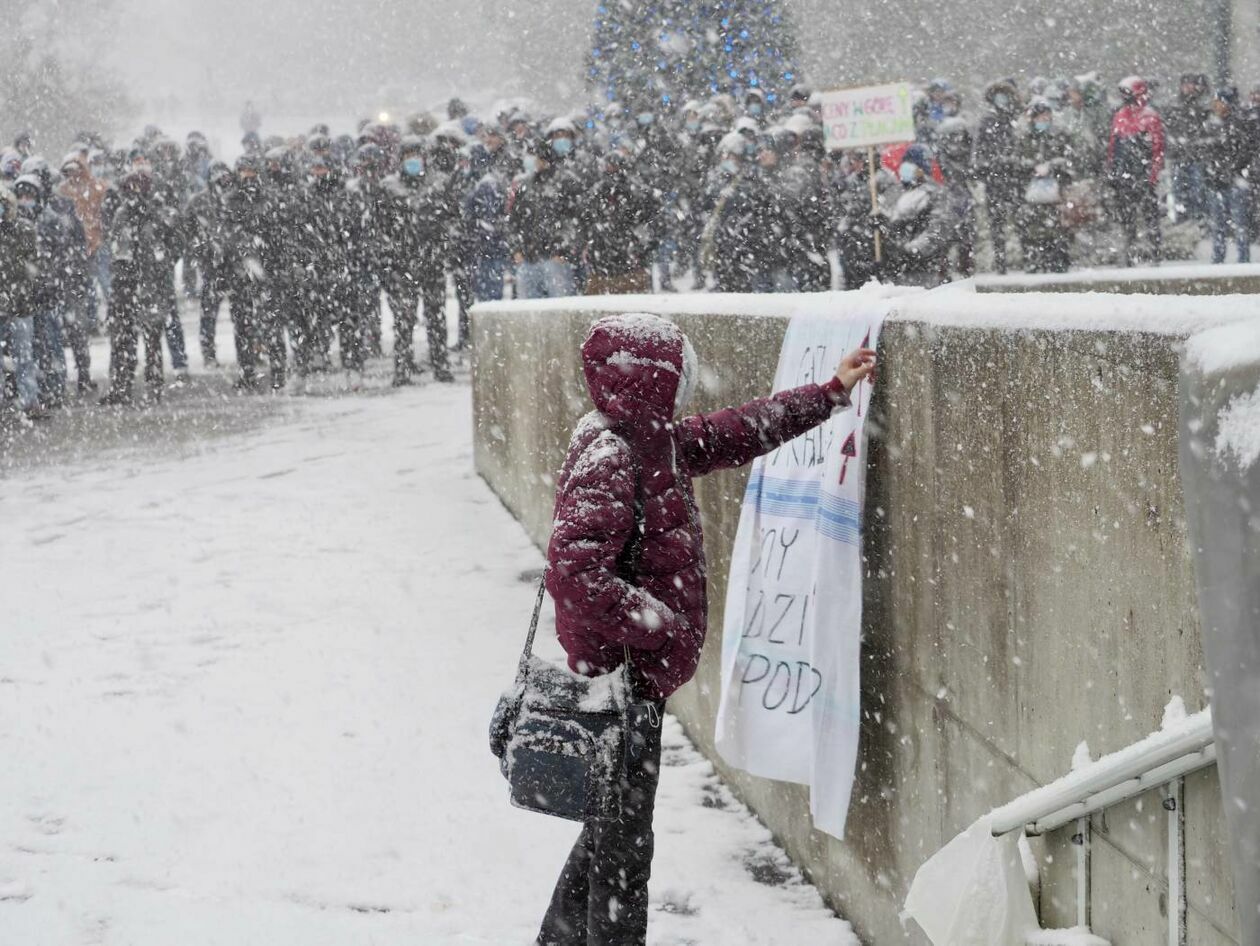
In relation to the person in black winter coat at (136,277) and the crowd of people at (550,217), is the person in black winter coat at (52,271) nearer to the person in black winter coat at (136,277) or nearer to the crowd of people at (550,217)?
the crowd of people at (550,217)

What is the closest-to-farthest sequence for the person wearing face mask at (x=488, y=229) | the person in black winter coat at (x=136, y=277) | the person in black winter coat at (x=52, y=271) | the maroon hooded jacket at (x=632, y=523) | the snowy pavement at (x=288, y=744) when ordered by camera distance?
1. the maroon hooded jacket at (x=632, y=523)
2. the snowy pavement at (x=288, y=744)
3. the person in black winter coat at (x=52, y=271)
4. the person in black winter coat at (x=136, y=277)
5. the person wearing face mask at (x=488, y=229)

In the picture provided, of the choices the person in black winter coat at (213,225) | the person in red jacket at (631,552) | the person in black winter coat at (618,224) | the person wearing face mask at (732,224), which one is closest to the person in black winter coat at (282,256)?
the person in black winter coat at (213,225)

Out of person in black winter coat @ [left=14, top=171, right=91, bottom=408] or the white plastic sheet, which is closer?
the white plastic sheet

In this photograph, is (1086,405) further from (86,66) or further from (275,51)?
(275,51)

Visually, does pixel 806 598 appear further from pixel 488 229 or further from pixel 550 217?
pixel 488 229

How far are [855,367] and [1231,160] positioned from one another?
13.5m

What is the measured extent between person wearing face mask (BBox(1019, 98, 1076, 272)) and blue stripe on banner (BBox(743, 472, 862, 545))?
10812mm

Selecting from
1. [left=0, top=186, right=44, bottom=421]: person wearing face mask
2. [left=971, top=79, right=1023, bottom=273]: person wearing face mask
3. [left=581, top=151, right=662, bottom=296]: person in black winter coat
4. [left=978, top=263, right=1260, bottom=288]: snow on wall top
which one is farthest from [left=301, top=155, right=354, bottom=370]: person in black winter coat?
[left=978, top=263, right=1260, bottom=288]: snow on wall top

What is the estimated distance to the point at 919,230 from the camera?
11.3m

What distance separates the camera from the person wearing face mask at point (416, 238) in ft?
51.3

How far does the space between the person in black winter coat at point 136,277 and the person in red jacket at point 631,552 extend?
507 inches

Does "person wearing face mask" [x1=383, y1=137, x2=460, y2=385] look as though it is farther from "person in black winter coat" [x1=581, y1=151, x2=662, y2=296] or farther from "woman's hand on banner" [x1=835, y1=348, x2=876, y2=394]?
"woman's hand on banner" [x1=835, y1=348, x2=876, y2=394]

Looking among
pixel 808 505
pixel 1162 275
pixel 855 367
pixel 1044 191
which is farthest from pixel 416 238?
pixel 855 367

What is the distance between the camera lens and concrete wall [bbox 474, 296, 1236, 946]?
7.50 ft
